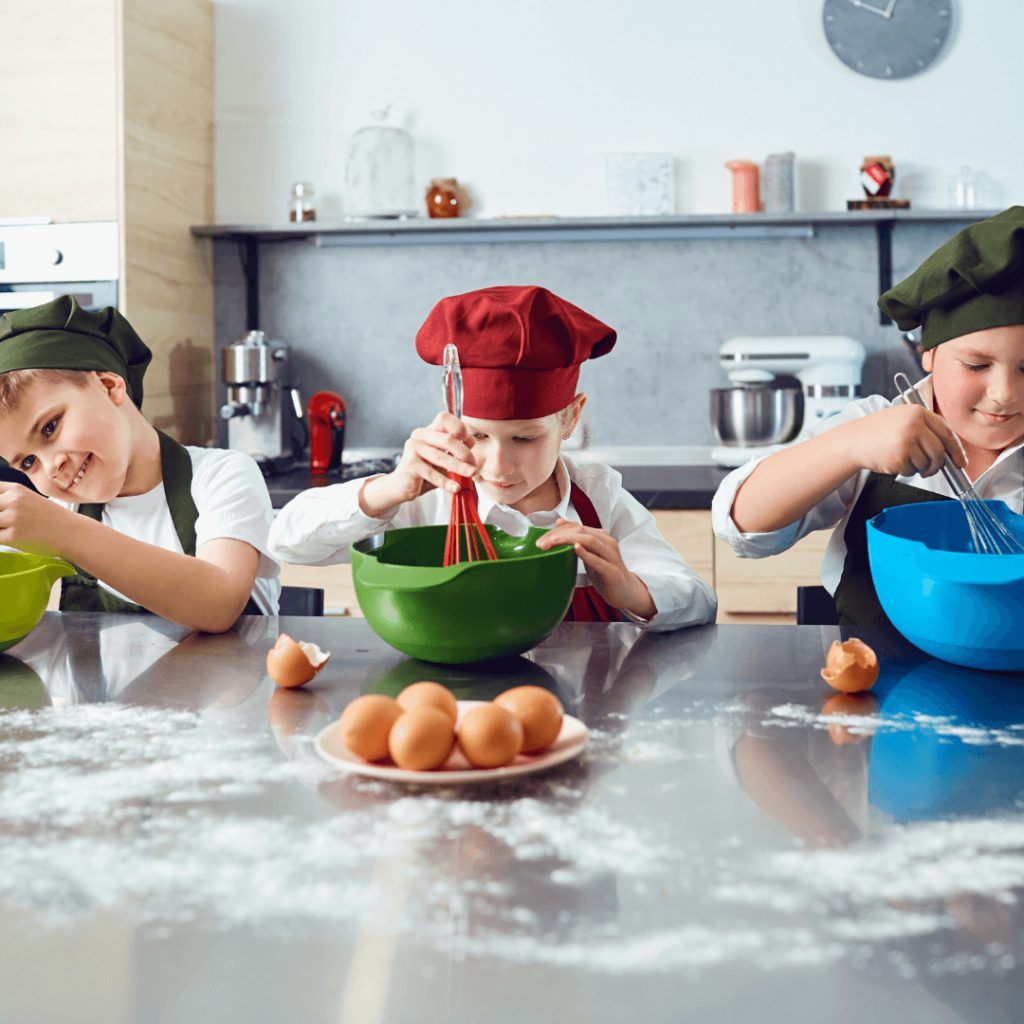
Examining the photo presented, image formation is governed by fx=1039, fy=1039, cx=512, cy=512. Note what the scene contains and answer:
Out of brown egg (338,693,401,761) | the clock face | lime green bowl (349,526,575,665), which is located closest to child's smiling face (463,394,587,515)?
lime green bowl (349,526,575,665)

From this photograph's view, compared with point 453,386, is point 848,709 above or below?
below

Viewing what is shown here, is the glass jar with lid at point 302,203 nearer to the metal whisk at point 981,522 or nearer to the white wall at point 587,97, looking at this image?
the white wall at point 587,97

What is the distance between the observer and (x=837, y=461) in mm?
1059

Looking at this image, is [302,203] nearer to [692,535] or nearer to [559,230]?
[559,230]

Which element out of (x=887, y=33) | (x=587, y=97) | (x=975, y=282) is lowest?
(x=975, y=282)

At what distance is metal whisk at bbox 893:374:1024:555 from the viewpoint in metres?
0.97

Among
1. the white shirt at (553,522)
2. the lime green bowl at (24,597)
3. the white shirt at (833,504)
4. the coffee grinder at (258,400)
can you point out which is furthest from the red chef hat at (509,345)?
the coffee grinder at (258,400)

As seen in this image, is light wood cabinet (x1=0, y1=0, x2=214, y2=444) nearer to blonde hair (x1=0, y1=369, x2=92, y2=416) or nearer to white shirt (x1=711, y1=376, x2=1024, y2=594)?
blonde hair (x1=0, y1=369, x2=92, y2=416)

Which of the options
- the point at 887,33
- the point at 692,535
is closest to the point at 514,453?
the point at 692,535

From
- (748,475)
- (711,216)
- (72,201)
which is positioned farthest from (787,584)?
(72,201)

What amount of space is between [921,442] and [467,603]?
17.4 inches

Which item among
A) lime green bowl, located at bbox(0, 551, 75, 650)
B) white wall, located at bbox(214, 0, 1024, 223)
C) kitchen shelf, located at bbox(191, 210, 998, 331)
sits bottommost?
lime green bowl, located at bbox(0, 551, 75, 650)

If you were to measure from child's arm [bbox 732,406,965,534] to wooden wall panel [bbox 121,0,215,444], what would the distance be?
6.23 ft

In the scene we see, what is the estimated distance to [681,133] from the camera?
9.20 ft
